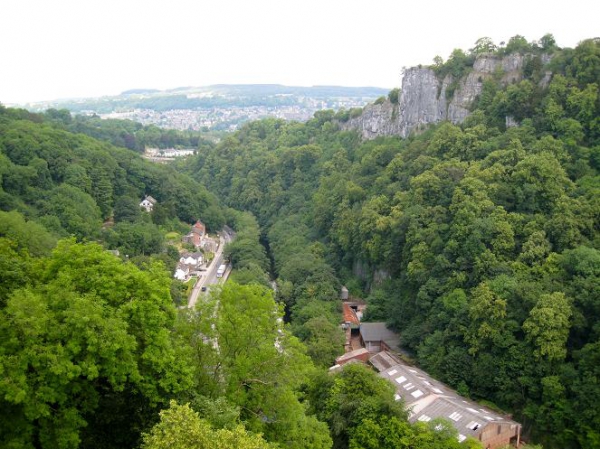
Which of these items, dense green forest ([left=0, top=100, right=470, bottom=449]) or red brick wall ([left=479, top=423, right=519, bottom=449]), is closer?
dense green forest ([left=0, top=100, right=470, bottom=449])

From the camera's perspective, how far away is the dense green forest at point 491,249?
26.1 m

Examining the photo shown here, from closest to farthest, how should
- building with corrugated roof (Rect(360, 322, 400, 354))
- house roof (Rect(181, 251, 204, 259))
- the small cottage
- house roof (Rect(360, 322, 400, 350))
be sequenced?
building with corrugated roof (Rect(360, 322, 400, 354)) → house roof (Rect(360, 322, 400, 350)) → house roof (Rect(181, 251, 204, 259)) → the small cottage

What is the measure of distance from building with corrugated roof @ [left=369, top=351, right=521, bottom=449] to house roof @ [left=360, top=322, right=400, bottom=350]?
243 inches

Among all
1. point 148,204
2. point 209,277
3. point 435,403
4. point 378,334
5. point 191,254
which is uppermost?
point 148,204

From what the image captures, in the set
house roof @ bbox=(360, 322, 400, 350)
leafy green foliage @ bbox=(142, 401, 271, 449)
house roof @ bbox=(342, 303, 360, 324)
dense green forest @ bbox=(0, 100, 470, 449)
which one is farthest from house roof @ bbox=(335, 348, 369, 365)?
leafy green foliage @ bbox=(142, 401, 271, 449)

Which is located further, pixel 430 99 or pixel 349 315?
pixel 430 99

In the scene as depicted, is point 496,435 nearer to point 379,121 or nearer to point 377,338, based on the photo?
point 377,338

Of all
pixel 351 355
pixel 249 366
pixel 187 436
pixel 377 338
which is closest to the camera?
pixel 187 436

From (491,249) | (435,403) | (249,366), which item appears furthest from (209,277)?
(249,366)

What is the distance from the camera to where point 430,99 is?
52000mm

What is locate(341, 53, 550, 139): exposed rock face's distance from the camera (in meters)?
45.6

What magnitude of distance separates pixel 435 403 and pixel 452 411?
916 mm

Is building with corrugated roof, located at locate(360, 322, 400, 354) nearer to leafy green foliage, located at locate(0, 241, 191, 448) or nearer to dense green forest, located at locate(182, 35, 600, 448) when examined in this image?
dense green forest, located at locate(182, 35, 600, 448)

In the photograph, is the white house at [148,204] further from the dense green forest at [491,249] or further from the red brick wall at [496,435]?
the red brick wall at [496,435]
